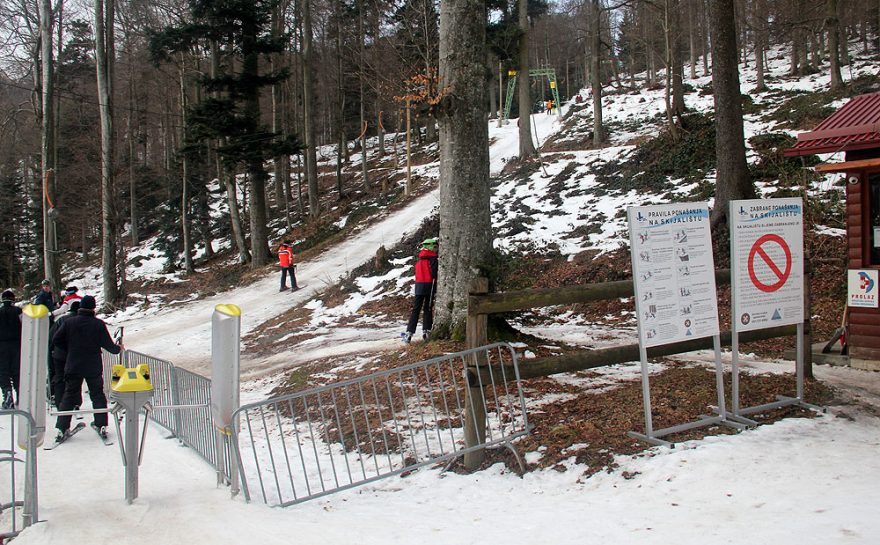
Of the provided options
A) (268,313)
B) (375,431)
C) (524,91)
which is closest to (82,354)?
(375,431)

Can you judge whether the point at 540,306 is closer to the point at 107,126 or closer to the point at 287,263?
the point at 287,263

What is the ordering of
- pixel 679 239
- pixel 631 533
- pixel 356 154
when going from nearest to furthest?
pixel 631 533, pixel 679 239, pixel 356 154

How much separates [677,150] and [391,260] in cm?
1051

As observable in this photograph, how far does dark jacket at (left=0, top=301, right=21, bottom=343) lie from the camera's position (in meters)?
8.77

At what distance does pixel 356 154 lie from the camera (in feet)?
172

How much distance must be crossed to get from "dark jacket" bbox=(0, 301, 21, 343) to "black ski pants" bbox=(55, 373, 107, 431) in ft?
6.14

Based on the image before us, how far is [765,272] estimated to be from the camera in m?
6.07

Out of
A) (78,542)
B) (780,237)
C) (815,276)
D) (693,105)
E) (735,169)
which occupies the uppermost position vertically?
(693,105)

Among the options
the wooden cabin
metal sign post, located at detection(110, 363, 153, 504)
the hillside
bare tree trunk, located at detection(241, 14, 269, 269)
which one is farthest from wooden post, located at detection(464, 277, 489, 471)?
bare tree trunk, located at detection(241, 14, 269, 269)

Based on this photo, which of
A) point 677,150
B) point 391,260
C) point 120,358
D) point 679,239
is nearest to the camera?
Answer: point 679,239

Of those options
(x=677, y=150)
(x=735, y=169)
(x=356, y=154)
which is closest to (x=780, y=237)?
(x=735, y=169)

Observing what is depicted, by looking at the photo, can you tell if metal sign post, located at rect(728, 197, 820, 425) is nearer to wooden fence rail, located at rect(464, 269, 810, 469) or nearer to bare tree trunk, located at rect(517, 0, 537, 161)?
wooden fence rail, located at rect(464, 269, 810, 469)

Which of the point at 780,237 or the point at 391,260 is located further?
the point at 391,260

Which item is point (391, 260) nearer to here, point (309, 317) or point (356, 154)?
point (309, 317)
